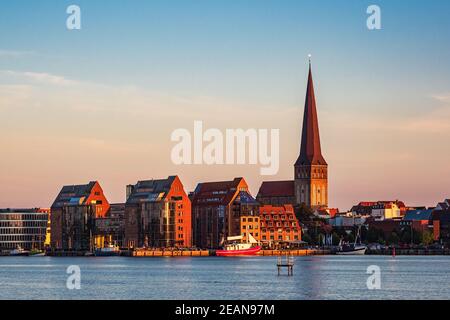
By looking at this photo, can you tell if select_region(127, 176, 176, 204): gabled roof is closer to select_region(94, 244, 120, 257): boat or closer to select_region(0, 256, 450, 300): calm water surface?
select_region(94, 244, 120, 257): boat

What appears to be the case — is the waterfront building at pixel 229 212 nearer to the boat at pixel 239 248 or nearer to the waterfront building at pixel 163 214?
the boat at pixel 239 248

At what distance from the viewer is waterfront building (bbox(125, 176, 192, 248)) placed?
7549 inches

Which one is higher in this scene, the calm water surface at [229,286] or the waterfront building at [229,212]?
the waterfront building at [229,212]

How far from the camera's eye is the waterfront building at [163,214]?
192 m

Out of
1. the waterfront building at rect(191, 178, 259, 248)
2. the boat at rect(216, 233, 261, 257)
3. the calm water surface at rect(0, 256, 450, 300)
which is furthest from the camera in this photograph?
the waterfront building at rect(191, 178, 259, 248)

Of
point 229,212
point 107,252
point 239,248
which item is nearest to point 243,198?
point 229,212

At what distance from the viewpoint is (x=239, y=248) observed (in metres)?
188

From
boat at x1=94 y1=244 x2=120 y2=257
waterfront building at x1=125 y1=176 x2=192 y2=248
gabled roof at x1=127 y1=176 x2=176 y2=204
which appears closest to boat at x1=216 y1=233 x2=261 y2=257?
waterfront building at x1=125 y1=176 x2=192 y2=248

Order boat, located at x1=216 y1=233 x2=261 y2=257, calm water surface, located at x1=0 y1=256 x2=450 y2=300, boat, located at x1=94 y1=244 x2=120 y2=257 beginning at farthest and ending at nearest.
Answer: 1. boat, located at x1=94 y1=244 x2=120 y2=257
2. boat, located at x1=216 y1=233 x2=261 y2=257
3. calm water surface, located at x1=0 y1=256 x2=450 y2=300

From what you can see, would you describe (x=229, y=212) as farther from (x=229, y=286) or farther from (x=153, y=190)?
(x=229, y=286)

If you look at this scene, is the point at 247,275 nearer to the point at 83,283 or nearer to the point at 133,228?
the point at 83,283

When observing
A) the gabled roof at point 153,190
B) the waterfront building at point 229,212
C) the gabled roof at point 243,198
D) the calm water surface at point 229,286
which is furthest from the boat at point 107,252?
the calm water surface at point 229,286

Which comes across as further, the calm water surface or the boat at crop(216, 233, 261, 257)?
the boat at crop(216, 233, 261, 257)
